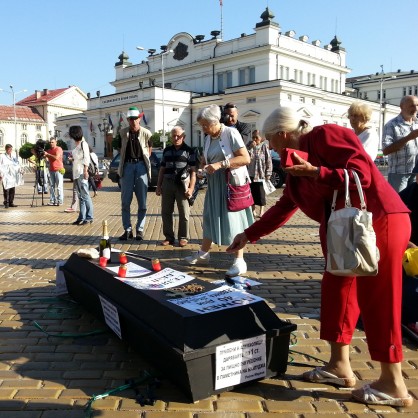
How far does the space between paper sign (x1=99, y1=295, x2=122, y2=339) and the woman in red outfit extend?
1.44 meters

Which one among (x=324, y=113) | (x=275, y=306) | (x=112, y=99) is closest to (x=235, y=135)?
(x=275, y=306)

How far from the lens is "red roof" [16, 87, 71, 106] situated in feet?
337

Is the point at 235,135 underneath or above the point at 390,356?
above

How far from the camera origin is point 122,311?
3406 mm

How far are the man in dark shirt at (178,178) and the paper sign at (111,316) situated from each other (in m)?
4.01

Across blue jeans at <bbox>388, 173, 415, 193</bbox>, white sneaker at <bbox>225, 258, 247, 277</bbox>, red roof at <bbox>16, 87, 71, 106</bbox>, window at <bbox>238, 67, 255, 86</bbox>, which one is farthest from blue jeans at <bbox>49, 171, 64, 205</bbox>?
red roof at <bbox>16, 87, 71, 106</bbox>

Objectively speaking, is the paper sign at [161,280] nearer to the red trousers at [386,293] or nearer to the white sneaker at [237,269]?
the red trousers at [386,293]

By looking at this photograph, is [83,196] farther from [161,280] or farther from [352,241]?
[352,241]

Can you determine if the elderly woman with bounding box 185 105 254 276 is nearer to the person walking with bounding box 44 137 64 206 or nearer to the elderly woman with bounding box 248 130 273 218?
the elderly woman with bounding box 248 130 273 218

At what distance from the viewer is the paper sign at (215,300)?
3.05 meters

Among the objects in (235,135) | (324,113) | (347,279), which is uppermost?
(324,113)

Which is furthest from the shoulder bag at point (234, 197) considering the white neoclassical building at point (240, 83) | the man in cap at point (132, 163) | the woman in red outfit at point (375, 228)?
the white neoclassical building at point (240, 83)

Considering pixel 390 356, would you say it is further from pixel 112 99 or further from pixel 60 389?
pixel 112 99

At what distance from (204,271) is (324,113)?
58.3 meters
